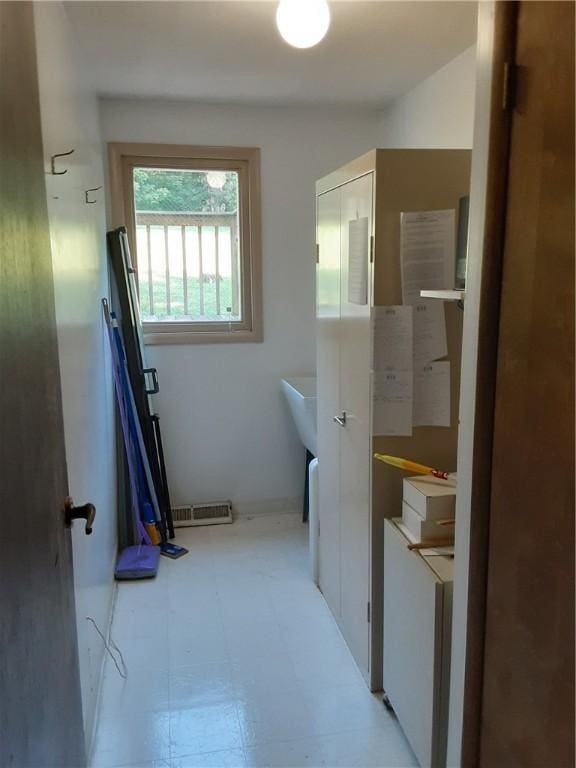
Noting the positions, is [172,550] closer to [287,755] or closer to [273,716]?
[273,716]

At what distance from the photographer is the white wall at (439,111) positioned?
258cm

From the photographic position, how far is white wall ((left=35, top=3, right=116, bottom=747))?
69.0 inches

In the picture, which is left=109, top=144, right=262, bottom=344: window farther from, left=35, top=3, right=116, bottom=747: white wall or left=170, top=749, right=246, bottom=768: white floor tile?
left=170, top=749, right=246, bottom=768: white floor tile

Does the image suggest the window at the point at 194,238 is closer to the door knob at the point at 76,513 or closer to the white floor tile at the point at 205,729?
the white floor tile at the point at 205,729

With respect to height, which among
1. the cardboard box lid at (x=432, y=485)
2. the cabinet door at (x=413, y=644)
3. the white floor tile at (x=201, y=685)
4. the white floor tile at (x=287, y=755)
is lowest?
the white floor tile at (x=287, y=755)

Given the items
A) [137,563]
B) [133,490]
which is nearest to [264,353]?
[133,490]

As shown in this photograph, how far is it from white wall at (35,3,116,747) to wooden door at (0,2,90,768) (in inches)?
16.8

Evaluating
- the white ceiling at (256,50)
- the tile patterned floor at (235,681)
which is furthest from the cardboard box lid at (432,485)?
the white ceiling at (256,50)

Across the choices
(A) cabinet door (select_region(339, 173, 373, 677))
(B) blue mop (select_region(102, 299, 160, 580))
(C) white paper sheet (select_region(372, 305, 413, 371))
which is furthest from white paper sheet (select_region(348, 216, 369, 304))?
(B) blue mop (select_region(102, 299, 160, 580))

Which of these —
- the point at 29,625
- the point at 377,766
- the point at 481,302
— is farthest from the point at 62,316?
the point at 377,766

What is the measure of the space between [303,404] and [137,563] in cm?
118

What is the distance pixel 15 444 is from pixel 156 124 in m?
2.80

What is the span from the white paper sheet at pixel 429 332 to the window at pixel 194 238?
1.74 metres

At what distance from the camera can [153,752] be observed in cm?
194
